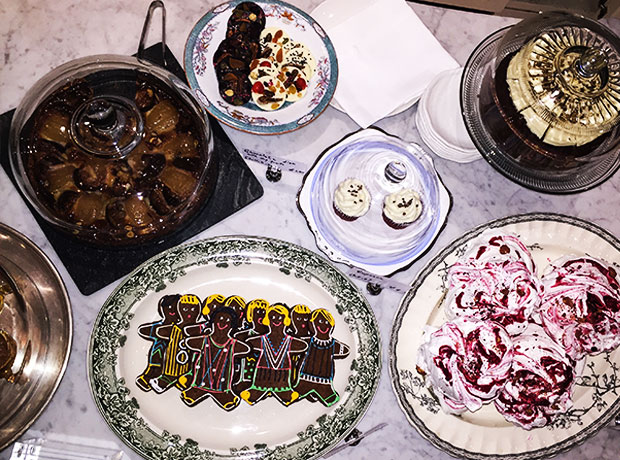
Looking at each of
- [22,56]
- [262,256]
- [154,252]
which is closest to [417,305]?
[262,256]

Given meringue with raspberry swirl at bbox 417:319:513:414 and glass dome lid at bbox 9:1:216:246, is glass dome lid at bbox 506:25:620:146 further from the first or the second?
glass dome lid at bbox 9:1:216:246

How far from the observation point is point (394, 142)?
1.68m

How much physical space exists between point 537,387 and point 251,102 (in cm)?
108

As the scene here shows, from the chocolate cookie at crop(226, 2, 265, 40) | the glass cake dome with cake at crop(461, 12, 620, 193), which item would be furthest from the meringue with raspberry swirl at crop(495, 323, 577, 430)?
the chocolate cookie at crop(226, 2, 265, 40)

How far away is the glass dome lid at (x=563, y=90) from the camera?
1.30m

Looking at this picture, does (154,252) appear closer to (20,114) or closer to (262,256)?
(262,256)

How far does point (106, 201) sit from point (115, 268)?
0.22 meters

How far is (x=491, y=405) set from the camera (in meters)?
1.60

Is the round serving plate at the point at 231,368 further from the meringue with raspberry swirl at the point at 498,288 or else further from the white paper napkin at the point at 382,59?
the white paper napkin at the point at 382,59

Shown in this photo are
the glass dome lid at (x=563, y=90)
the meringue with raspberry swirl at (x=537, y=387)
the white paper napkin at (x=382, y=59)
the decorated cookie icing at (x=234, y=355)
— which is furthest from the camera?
the white paper napkin at (x=382, y=59)

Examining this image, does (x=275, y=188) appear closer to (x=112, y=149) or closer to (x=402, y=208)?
(x=402, y=208)

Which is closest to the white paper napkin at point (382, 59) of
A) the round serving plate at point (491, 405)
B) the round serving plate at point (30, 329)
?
the round serving plate at point (491, 405)

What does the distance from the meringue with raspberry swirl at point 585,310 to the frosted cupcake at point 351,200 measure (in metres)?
0.55

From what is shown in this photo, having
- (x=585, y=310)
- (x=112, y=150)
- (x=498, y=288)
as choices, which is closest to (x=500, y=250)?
(x=498, y=288)
